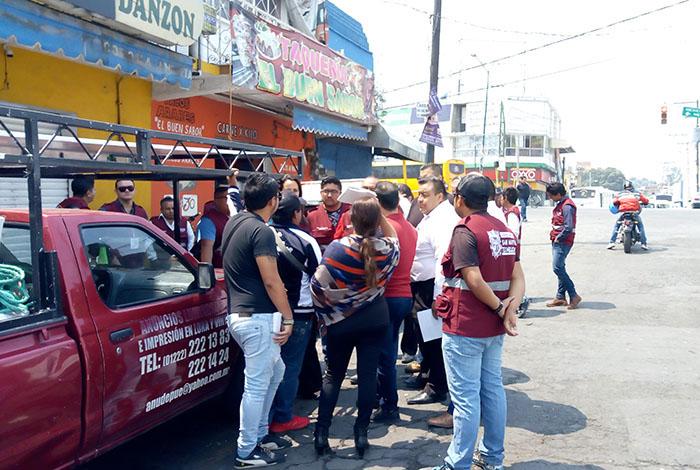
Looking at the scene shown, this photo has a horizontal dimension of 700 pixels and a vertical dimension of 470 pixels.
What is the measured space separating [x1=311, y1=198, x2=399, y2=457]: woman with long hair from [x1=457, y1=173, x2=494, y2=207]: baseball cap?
1.77 ft

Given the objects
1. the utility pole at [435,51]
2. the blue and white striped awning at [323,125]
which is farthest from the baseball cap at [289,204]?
the utility pole at [435,51]

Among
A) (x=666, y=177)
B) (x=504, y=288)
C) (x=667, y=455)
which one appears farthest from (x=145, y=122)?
(x=666, y=177)

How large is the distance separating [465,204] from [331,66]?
9.26m

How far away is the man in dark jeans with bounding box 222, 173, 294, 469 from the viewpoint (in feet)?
12.2

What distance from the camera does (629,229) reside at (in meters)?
13.8

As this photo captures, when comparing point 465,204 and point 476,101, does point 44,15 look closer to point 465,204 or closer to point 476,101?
point 465,204

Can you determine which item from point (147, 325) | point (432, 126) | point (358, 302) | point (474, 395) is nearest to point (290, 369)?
point (358, 302)

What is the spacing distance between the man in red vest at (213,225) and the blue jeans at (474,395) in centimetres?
293

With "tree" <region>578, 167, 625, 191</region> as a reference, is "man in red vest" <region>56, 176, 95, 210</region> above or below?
below

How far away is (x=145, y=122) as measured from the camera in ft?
31.7

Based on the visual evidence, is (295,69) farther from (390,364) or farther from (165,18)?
(390,364)

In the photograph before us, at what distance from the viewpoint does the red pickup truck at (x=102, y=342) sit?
2855 millimetres

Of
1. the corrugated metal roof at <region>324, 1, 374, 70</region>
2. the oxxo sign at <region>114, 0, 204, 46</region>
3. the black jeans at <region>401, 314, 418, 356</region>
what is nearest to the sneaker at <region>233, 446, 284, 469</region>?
the black jeans at <region>401, 314, 418, 356</region>

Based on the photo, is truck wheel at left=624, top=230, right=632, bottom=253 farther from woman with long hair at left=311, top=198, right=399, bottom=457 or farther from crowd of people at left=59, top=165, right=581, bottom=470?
woman with long hair at left=311, top=198, right=399, bottom=457
